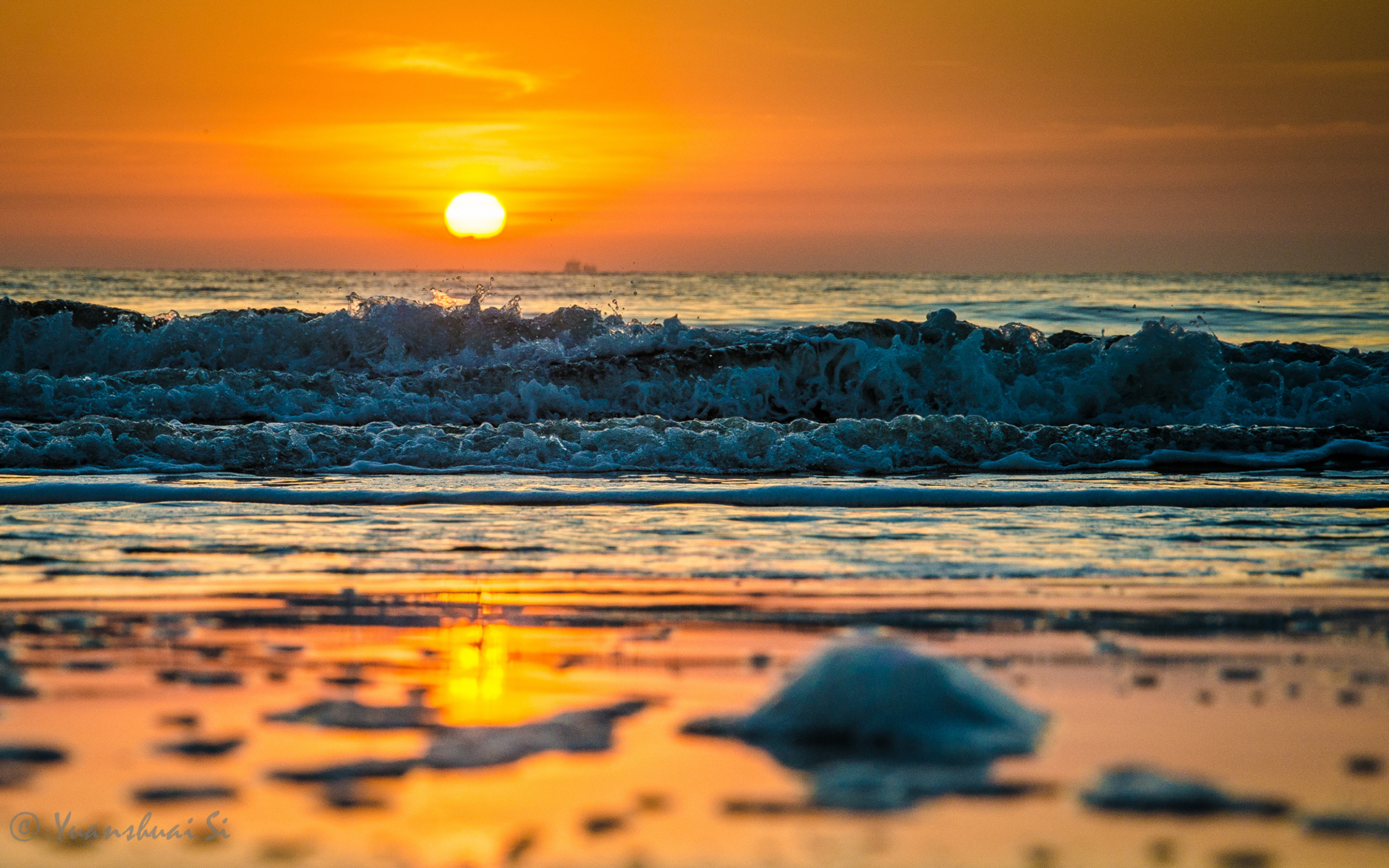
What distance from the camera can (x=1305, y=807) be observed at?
2.47 m

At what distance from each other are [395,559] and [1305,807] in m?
3.64

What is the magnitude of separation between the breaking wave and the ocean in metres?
0.05

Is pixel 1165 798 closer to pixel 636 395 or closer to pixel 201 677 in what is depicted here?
pixel 201 677

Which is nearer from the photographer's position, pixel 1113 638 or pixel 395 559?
pixel 1113 638

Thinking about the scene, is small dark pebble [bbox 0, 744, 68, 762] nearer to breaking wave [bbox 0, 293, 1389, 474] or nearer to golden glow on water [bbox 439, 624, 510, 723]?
golden glow on water [bbox 439, 624, 510, 723]

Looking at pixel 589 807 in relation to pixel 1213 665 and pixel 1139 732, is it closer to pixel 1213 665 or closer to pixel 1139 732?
pixel 1139 732

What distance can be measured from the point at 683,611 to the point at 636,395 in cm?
814

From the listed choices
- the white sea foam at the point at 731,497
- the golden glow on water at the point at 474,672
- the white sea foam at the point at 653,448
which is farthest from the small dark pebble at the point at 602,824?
the white sea foam at the point at 653,448

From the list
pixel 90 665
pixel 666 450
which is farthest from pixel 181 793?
pixel 666 450

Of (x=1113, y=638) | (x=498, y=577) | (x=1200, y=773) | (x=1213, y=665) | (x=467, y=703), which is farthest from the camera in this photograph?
(x=498, y=577)

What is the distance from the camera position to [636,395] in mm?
12211

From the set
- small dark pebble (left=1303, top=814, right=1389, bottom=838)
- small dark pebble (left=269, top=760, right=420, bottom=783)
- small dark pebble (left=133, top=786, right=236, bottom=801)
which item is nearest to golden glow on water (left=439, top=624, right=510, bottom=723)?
small dark pebble (left=269, top=760, right=420, bottom=783)

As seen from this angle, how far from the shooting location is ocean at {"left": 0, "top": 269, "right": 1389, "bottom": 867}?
2.42 m

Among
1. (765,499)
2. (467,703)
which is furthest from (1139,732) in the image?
(765,499)
